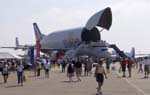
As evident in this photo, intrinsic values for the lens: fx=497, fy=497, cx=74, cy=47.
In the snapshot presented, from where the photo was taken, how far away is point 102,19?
7631cm

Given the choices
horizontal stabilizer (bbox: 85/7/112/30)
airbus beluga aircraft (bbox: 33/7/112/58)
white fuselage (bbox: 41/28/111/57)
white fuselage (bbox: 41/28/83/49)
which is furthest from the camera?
white fuselage (bbox: 41/28/83/49)

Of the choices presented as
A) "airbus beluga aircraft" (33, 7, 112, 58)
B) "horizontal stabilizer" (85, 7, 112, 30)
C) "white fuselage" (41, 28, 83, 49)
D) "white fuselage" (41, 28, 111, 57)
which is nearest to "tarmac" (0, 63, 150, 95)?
"horizontal stabilizer" (85, 7, 112, 30)

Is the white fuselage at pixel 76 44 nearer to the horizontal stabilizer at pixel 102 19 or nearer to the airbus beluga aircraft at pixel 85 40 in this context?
the airbus beluga aircraft at pixel 85 40

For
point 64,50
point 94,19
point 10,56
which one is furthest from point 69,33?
point 10,56

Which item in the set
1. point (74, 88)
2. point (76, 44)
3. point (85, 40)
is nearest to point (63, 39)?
point (76, 44)

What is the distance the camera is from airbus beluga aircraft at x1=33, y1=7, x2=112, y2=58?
252 ft

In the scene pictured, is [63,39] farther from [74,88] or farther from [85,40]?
[74,88]

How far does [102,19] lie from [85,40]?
15049 mm

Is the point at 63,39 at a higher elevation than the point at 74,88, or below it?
higher

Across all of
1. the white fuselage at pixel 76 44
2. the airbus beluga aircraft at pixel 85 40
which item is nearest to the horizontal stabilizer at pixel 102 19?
the airbus beluga aircraft at pixel 85 40

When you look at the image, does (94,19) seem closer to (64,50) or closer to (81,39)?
(81,39)

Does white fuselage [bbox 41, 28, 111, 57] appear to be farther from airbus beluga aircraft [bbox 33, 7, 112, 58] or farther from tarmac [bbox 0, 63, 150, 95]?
tarmac [bbox 0, 63, 150, 95]

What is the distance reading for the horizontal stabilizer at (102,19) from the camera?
2947 inches

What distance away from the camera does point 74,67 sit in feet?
107
